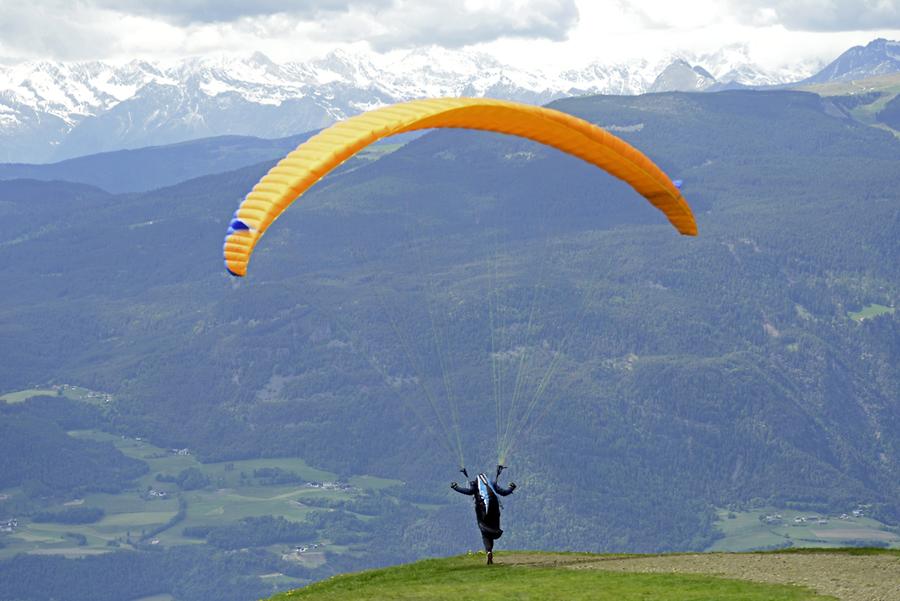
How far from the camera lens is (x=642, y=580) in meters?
59.1

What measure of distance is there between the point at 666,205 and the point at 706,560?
1601 cm

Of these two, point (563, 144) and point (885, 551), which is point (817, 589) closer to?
point (885, 551)

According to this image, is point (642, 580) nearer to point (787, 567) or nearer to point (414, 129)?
point (787, 567)

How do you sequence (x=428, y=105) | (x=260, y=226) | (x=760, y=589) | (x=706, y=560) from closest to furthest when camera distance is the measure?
(x=260, y=226) → (x=760, y=589) → (x=428, y=105) → (x=706, y=560)

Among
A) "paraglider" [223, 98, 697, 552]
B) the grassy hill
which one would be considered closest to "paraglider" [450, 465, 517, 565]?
"paraglider" [223, 98, 697, 552]

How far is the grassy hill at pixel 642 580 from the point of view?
54688 mm

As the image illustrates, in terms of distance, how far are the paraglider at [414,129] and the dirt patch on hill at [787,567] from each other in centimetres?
1480

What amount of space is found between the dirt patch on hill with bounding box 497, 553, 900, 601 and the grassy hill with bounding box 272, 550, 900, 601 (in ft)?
0.12

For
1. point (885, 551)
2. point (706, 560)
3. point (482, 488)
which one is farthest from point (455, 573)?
point (885, 551)

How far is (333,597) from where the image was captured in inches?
2345

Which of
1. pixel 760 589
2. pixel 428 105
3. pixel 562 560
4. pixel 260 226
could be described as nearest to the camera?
pixel 260 226

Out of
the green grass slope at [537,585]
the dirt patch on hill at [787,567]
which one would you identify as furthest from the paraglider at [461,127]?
the dirt patch on hill at [787,567]

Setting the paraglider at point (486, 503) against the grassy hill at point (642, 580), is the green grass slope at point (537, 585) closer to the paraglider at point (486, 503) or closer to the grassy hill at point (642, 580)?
the grassy hill at point (642, 580)

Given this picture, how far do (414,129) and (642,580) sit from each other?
19.9m
